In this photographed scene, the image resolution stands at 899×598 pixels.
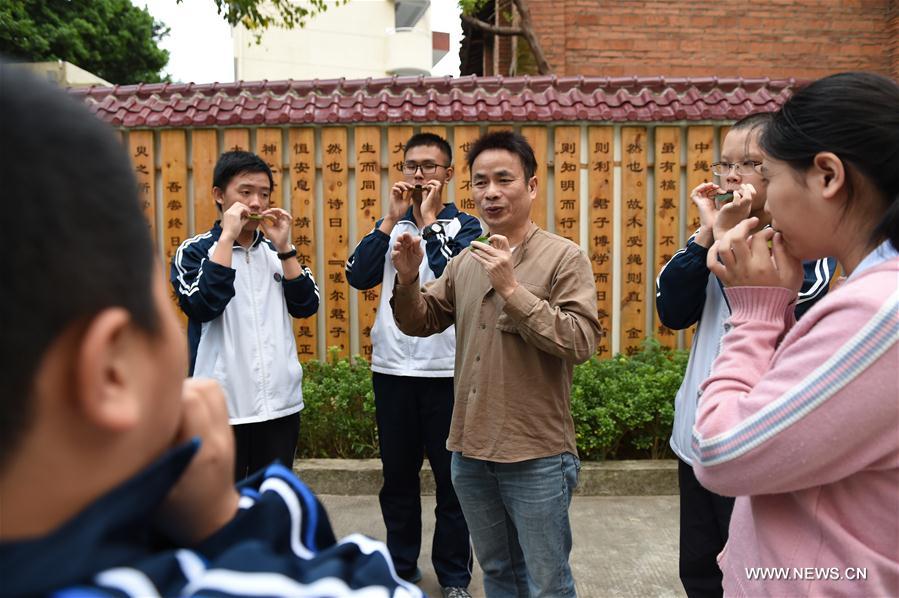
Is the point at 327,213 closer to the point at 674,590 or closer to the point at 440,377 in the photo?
the point at 440,377

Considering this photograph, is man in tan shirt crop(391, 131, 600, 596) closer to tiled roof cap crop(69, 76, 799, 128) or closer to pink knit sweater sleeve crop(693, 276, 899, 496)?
pink knit sweater sleeve crop(693, 276, 899, 496)

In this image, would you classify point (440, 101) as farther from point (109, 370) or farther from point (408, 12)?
point (408, 12)

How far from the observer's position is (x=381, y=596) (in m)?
0.67

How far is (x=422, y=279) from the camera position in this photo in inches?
136

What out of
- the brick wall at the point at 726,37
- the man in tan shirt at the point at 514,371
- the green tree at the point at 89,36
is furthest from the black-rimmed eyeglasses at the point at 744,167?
the green tree at the point at 89,36

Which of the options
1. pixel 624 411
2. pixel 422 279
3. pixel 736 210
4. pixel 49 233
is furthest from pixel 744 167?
pixel 624 411

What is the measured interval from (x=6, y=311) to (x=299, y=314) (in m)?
2.87

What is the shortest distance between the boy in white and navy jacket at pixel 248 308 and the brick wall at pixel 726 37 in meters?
5.70

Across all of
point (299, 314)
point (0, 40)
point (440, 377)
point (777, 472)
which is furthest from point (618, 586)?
point (0, 40)

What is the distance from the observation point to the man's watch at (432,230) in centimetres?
334

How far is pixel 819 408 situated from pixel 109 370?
938 millimetres

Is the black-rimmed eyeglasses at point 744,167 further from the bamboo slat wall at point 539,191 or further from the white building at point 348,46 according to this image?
the white building at point 348,46

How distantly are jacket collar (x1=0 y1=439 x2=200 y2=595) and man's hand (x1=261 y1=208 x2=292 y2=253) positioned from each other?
8.73 feet

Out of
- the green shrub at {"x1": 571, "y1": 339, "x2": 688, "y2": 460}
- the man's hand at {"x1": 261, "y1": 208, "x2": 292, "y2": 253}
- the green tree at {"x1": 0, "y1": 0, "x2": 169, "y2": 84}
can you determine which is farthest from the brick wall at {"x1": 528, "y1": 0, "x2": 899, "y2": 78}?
the green tree at {"x1": 0, "y1": 0, "x2": 169, "y2": 84}
